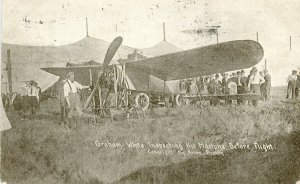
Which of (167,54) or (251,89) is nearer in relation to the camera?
(251,89)

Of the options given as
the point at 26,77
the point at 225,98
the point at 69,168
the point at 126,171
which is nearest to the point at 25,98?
the point at 26,77

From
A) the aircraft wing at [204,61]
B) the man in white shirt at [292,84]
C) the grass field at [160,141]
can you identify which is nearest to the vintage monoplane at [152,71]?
the aircraft wing at [204,61]

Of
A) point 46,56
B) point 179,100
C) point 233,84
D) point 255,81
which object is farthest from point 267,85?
point 46,56

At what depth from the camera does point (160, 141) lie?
455 centimetres

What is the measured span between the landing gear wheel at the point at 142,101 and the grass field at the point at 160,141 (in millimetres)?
82

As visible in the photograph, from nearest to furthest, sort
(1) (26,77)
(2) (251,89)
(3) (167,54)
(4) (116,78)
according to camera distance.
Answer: (2) (251,89) → (3) (167,54) → (4) (116,78) → (1) (26,77)

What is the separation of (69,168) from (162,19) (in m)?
1.75

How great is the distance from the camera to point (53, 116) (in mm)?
5121

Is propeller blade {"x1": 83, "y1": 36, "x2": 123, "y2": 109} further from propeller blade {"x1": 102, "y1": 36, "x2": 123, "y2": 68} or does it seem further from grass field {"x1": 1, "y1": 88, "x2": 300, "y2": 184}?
grass field {"x1": 1, "y1": 88, "x2": 300, "y2": 184}

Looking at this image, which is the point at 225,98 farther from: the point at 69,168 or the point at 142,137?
the point at 69,168
